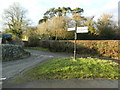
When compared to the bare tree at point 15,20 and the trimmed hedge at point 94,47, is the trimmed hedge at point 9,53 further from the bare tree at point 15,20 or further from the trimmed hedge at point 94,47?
the bare tree at point 15,20

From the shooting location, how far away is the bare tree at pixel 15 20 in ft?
70.6

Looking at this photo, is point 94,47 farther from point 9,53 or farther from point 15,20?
point 15,20

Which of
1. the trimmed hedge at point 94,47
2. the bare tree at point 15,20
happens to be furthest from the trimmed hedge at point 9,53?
the bare tree at point 15,20

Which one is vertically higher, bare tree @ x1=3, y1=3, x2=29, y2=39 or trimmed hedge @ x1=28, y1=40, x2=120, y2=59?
bare tree @ x1=3, y1=3, x2=29, y2=39

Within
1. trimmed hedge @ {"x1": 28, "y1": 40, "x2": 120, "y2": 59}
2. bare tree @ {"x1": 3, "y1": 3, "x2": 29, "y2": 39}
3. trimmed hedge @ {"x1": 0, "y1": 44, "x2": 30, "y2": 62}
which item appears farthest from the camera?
bare tree @ {"x1": 3, "y1": 3, "x2": 29, "y2": 39}

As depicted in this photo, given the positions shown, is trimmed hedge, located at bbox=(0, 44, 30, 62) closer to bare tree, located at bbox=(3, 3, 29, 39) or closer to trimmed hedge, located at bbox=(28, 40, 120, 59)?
trimmed hedge, located at bbox=(28, 40, 120, 59)

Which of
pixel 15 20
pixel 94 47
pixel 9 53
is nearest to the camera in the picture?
pixel 9 53

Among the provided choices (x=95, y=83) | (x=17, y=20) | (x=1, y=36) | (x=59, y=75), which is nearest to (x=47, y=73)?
(x=59, y=75)

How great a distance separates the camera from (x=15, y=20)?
22.4 meters

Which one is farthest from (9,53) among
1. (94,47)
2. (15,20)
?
(15,20)

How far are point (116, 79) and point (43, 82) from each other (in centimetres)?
272

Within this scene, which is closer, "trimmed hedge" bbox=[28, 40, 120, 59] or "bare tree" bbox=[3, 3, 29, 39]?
"trimmed hedge" bbox=[28, 40, 120, 59]

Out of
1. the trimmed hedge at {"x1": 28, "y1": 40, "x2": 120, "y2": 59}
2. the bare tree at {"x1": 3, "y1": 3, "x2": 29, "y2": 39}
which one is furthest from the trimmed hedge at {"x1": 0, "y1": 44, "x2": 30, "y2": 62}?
the bare tree at {"x1": 3, "y1": 3, "x2": 29, "y2": 39}

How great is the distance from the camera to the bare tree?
21516 millimetres
